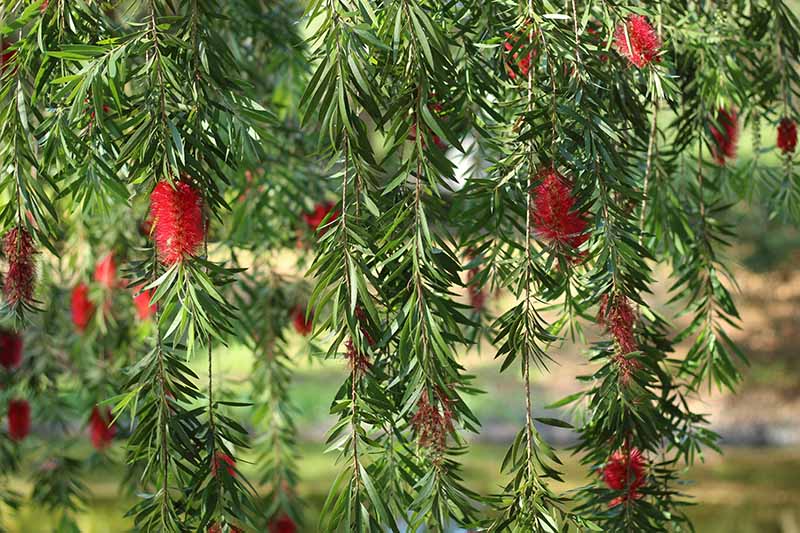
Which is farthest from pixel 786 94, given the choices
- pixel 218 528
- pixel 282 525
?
pixel 282 525

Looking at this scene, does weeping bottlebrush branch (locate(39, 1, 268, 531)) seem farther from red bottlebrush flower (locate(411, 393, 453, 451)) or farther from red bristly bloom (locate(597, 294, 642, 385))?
red bristly bloom (locate(597, 294, 642, 385))

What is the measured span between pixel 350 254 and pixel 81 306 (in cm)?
179

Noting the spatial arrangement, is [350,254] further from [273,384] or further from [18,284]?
[273,384]

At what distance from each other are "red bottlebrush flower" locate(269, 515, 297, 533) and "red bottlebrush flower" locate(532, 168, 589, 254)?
1.61 metres

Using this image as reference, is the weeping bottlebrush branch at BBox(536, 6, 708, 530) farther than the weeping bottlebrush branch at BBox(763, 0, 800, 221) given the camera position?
No

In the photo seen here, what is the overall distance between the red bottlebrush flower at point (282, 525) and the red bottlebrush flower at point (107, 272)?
82 centimetres

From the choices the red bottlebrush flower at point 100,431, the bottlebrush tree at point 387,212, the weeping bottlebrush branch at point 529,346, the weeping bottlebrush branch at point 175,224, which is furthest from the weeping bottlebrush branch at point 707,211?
the red bottlebrush flower at point 100,431

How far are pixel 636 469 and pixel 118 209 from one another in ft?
5.23

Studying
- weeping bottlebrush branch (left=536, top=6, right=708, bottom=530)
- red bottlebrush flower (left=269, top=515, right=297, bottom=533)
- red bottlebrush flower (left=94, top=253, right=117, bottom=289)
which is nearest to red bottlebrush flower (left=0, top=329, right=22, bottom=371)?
red bottlebrush flower (left=94, top=253, right=117, bottom=289)

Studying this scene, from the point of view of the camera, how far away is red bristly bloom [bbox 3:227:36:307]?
1245 mm

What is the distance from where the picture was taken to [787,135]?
1637 mm

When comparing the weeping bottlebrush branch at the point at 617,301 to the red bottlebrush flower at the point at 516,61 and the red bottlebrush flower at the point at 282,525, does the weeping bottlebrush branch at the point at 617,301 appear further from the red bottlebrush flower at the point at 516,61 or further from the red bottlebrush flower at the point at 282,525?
the red bottlebrush flower at the point at 282,525

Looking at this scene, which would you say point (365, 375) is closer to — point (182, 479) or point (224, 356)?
point (182, 479)

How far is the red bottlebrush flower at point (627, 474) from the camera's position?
1.36m
